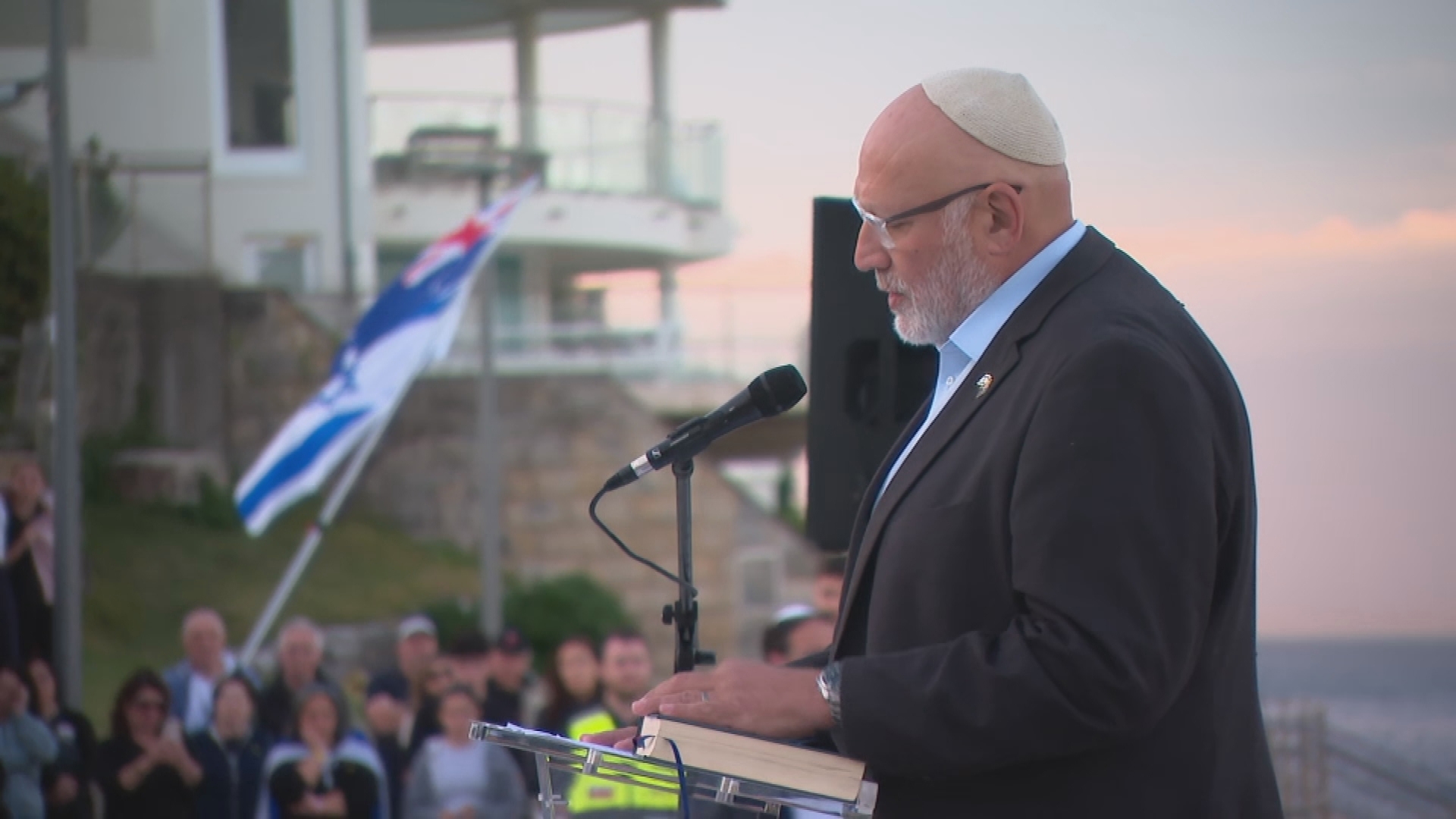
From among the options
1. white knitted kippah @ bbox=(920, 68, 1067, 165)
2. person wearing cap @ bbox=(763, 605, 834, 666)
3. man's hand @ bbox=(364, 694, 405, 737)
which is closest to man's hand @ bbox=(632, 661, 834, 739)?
white knitted kippah @ bbox=(920, 68, 1067, 165)

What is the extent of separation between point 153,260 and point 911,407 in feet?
49.6

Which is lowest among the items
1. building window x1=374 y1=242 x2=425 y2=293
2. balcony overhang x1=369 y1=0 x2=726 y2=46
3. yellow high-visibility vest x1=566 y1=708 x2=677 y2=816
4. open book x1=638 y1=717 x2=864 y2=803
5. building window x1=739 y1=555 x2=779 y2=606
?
building window x1=739 y1=555 x2=779 y2=606

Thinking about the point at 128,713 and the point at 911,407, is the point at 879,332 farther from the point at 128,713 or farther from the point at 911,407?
the point at 128,713

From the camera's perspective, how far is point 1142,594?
2121 millimetres

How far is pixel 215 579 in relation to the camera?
52.2ft

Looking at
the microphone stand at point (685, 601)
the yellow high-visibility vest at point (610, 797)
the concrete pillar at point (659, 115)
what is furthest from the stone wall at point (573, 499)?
the microphone stand at point (685, 601)

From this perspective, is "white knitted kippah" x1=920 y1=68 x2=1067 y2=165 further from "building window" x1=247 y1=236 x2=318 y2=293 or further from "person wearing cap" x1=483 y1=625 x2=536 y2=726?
"building window" x1=247 y1=236 x2=318 y2=293

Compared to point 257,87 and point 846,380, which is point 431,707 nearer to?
point 846,380

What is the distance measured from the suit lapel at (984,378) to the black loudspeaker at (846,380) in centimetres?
214

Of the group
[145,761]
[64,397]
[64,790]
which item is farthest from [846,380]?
[64,397]

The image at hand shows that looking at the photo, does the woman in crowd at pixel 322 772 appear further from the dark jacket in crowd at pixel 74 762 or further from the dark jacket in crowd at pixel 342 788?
the dark jacket in crowd at pixel 74 762

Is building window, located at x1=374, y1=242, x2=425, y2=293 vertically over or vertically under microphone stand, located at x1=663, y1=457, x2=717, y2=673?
over

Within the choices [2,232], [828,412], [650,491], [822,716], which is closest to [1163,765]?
[822,716]

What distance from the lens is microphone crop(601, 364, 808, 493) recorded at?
284 cm
